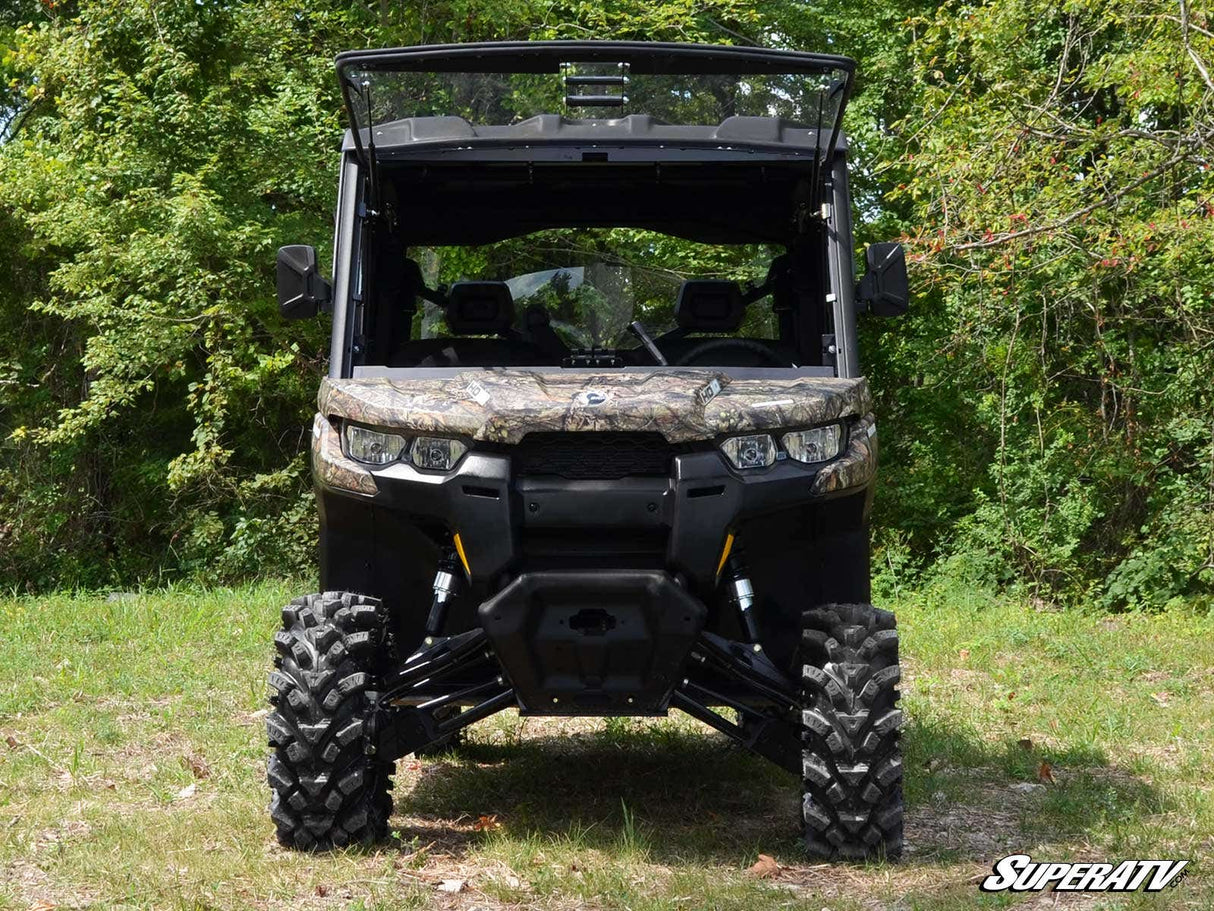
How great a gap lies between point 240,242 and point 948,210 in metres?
6.55

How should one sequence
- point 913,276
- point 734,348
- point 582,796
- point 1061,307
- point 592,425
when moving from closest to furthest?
point 592,425 < point 734,348 < point 582,796 < point 913,276 < point 1061,307

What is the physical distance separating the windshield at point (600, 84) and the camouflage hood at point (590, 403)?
3.50 feet

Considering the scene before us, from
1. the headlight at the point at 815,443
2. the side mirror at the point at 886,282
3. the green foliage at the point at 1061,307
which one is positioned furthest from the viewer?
the green foliage at the point at 1061,307

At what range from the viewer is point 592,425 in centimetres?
458

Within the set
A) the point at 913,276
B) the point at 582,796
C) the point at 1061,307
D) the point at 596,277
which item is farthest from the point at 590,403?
the point at 1061,307

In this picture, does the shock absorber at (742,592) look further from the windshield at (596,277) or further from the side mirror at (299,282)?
the side mirror at (299,282)

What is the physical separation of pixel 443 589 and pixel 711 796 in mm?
1799

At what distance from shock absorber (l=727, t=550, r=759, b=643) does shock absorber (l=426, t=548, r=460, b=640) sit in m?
0.87

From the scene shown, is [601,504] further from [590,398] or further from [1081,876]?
[1081,876]

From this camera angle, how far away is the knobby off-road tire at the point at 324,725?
4.85 meters

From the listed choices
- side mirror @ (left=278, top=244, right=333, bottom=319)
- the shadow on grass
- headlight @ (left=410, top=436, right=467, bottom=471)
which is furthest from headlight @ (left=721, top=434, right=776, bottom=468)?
side mirror @ (left=278, top=244, right=333, bottom=319)

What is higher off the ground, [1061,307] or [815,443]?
[815,443]

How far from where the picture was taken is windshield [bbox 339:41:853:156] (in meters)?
5.33

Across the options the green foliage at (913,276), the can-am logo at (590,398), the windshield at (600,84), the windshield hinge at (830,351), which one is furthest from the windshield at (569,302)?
the green foliage at (913,276)
